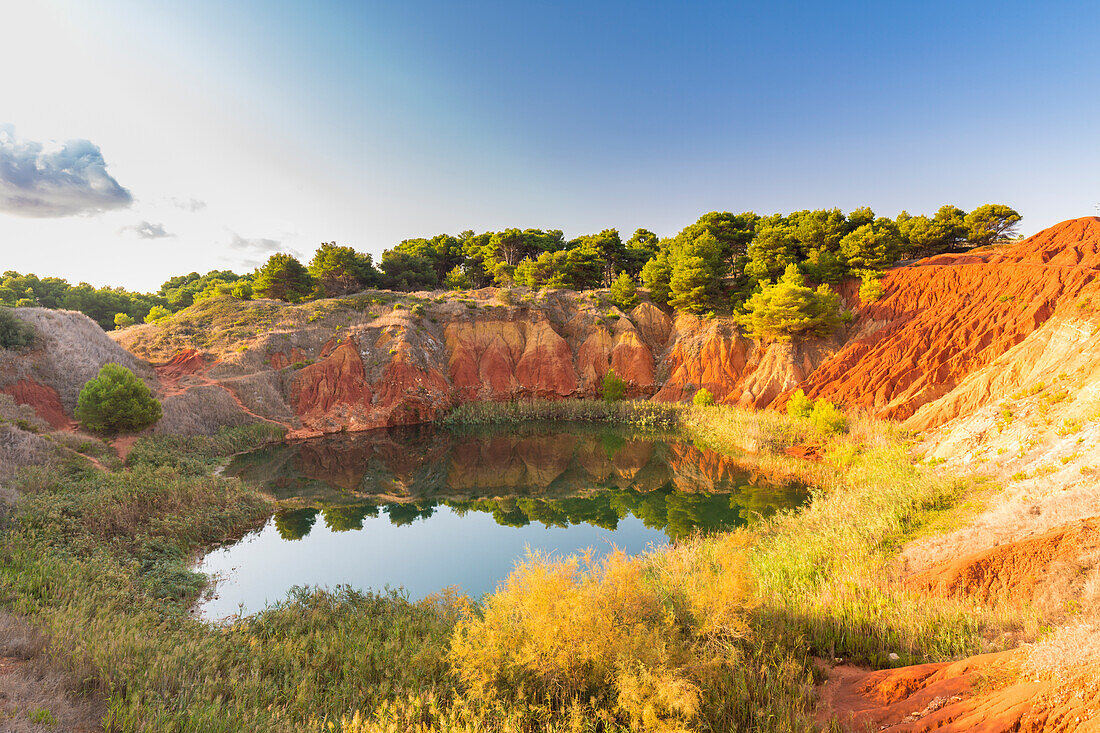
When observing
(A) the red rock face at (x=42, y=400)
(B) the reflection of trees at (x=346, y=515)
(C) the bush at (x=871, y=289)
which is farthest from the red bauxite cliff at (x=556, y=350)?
(B) the reflection of trees at (x=346, y=515)

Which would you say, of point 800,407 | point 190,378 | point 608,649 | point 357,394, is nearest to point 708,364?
point 800,407

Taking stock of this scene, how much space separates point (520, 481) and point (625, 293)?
29.5 meters

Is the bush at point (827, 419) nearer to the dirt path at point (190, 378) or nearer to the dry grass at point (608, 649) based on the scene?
the dry grass at point (608, 649)

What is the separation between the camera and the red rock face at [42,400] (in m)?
21.2

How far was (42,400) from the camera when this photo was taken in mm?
21844

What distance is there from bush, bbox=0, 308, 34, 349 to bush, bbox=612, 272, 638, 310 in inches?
1685

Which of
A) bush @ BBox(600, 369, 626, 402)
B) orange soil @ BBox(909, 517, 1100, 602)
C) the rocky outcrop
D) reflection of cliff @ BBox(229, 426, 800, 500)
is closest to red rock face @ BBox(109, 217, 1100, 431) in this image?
bush @ BBox(600, 369, 626, 402)

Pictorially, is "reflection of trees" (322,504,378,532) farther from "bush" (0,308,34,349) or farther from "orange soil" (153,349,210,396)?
"bush" (0,308,34,349)

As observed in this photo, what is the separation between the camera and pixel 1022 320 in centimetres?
2425

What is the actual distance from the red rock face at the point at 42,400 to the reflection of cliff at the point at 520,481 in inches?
310

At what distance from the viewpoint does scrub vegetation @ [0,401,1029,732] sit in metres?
5.43

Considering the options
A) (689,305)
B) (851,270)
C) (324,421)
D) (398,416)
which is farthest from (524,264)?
(851,270)

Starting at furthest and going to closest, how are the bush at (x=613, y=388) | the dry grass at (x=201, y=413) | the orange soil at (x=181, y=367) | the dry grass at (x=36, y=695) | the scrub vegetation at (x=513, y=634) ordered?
the bush at (x=613, y=388), the orange soil at (x=181, y=367), the dry grass at (x=201, y=413), the scrub vegetation at (x=513, y=634), the dry grass at (x=36, y=695)

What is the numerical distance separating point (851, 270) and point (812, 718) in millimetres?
40159
